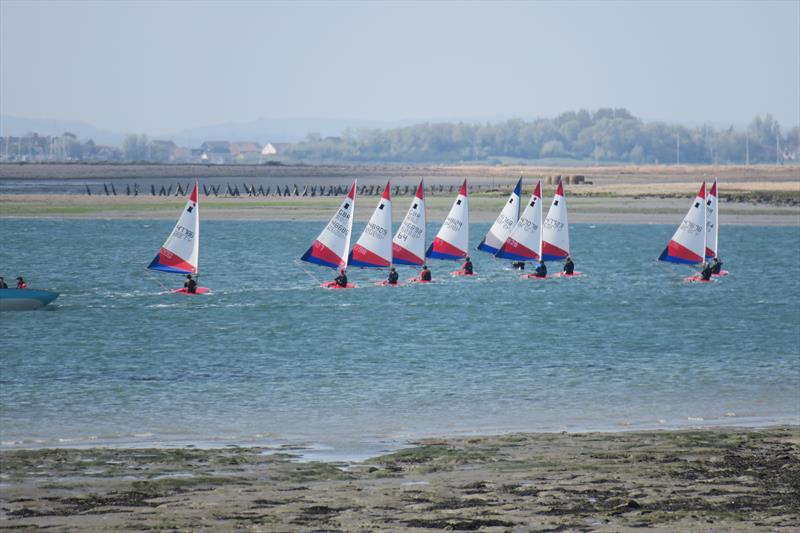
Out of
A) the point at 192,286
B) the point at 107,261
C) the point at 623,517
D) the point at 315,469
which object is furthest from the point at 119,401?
the point at 107,261

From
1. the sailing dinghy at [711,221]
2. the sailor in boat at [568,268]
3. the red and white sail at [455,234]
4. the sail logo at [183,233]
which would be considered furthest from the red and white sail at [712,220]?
the sail logo at [183,233]

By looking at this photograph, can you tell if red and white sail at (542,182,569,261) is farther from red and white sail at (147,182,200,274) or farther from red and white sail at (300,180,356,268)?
red and white sail at (147,182,200,274)

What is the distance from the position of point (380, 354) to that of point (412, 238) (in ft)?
61.0

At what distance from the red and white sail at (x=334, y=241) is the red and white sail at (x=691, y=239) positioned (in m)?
15.8

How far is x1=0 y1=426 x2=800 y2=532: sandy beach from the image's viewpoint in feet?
62.7

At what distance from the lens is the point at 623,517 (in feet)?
63.7

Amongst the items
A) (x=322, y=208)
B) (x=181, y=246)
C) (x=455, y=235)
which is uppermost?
(x=181, y=246)

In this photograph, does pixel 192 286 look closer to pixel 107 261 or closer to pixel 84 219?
pixel 107 261

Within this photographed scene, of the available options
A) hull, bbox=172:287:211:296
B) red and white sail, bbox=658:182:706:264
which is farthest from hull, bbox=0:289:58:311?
red and white sail, bbox=658:182:706:264

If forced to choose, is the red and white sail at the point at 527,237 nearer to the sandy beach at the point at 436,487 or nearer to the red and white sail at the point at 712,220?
the red and white sail at the point at 712,220

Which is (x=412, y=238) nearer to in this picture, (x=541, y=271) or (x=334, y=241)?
(x=334, y=241)

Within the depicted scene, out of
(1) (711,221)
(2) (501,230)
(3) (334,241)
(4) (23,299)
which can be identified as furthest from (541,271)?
(4) (23,299)

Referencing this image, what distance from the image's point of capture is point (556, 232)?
6388 centimetres

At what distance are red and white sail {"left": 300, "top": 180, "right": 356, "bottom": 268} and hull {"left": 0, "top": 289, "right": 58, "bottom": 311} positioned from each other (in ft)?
33.2
